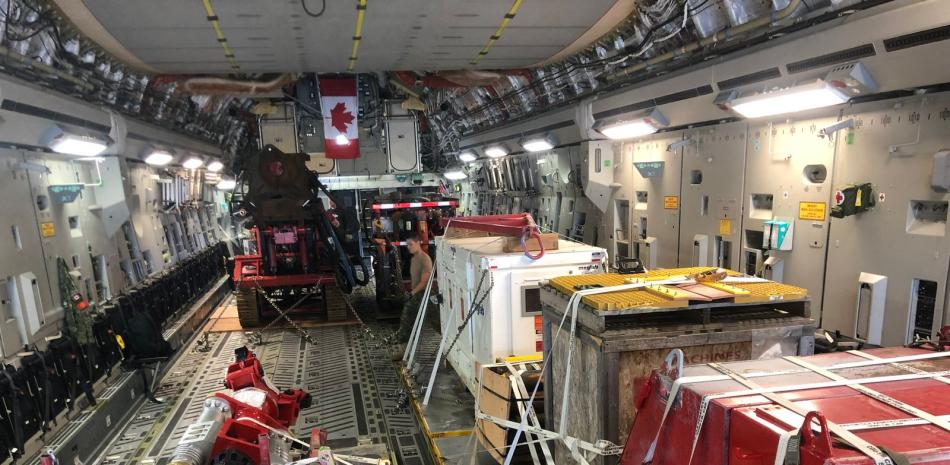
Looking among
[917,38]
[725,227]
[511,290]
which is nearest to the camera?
[917,38]

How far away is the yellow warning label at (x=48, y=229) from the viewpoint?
5926mm

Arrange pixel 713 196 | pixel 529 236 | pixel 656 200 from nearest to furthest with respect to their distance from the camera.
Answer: pixel 529 236 < pixel 713 196 < pixel 656 200

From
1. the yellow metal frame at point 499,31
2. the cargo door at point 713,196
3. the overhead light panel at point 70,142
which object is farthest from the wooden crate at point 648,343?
the overhead light panel at point 70,142

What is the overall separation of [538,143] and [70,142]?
716 centimetres

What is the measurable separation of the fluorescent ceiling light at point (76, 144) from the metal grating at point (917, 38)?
315 inches

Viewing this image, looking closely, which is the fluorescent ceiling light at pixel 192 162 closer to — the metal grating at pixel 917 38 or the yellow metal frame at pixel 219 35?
the yellow metal frame at pixel 219 35

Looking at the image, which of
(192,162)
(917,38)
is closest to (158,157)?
(192,162)

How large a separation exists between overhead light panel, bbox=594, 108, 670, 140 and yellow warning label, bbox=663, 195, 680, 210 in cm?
95

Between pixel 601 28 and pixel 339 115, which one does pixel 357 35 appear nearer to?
pixel 601 28

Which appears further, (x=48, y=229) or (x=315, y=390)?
(x=315, y=390)

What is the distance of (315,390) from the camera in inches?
252

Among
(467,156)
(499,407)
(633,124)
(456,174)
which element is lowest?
(499,407)

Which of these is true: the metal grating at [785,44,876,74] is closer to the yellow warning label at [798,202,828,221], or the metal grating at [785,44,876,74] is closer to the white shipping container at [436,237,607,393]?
the yellow warning label at [798,202,828,221]

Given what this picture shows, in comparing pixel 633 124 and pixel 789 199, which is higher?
pixel 633 124
